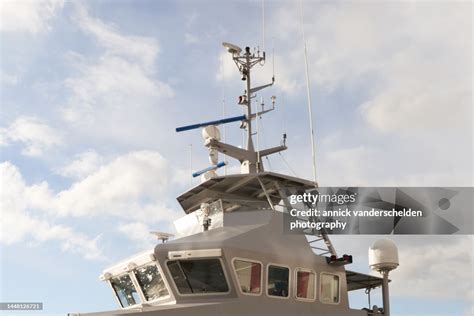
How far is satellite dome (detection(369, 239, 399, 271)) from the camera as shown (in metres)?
24.0

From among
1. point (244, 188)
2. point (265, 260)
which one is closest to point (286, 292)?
point (265, 260)

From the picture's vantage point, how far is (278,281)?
800 inches

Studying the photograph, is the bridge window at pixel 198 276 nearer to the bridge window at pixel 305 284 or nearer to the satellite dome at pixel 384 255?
the bridge window at pixel 305 284

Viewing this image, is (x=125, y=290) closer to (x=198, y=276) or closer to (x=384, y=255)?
(x=198, y=276)

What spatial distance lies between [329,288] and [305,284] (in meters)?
1.21

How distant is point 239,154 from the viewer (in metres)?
24.3

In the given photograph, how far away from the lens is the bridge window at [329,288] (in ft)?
70.6

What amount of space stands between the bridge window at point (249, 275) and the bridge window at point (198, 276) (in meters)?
0.47

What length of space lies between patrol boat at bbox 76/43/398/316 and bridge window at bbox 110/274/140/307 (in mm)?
41

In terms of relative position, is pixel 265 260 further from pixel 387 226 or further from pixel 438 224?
pixel 438 224

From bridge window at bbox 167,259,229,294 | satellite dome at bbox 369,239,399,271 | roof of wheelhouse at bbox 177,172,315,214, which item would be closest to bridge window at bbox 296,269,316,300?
bridge window at bbox 167,259,229,294

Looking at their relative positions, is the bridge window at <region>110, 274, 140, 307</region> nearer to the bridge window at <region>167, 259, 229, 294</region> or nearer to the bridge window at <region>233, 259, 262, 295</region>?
the bridge window at <region>167, 259, 229, 294</region>

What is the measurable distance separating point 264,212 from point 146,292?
4697 mm

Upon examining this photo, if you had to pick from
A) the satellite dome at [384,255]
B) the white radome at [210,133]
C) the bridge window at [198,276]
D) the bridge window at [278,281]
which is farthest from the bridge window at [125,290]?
the satellite dome at [384,255]
